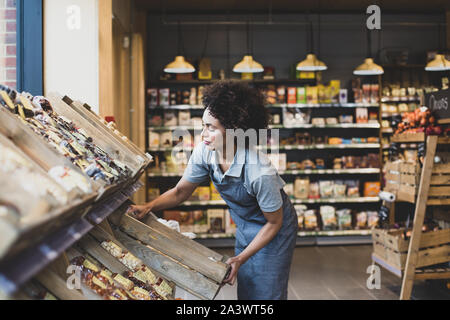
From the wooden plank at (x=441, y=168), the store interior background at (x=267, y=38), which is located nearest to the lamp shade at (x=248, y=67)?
the store interior background at (x=267, y=38)

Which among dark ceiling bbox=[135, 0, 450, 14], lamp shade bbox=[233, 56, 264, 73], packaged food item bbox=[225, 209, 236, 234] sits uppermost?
dark ceiling bbox=[135, 0, 450, 14]

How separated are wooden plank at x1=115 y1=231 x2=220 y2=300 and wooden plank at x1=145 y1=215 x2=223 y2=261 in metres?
0.12

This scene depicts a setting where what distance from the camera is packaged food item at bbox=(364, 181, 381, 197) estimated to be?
23.0 ft

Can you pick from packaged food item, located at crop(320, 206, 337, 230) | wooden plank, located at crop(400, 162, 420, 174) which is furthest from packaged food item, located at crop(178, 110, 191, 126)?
wooden plank, located at crop(400, 162, 420, 174)

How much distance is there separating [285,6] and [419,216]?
4342 mm

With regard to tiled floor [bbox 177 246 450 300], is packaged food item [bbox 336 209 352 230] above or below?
above

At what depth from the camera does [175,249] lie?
1929 mm

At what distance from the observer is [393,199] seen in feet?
14.2

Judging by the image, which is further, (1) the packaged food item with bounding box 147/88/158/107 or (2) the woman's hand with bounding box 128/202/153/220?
(1) the packaged food item with bounding box 147/88/158/107

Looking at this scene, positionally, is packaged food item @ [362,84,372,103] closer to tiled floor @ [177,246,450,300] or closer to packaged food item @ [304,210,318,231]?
packaged food item @ [304,210,318,231]

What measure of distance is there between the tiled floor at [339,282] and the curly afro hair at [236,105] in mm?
2649

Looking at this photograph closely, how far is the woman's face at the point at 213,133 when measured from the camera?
2070 mm

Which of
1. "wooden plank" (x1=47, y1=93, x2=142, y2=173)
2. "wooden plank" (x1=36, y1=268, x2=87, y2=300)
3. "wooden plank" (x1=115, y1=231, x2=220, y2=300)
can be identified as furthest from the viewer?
"wooden plank" (x1=47, y1=93, x2=142, y2=173)
